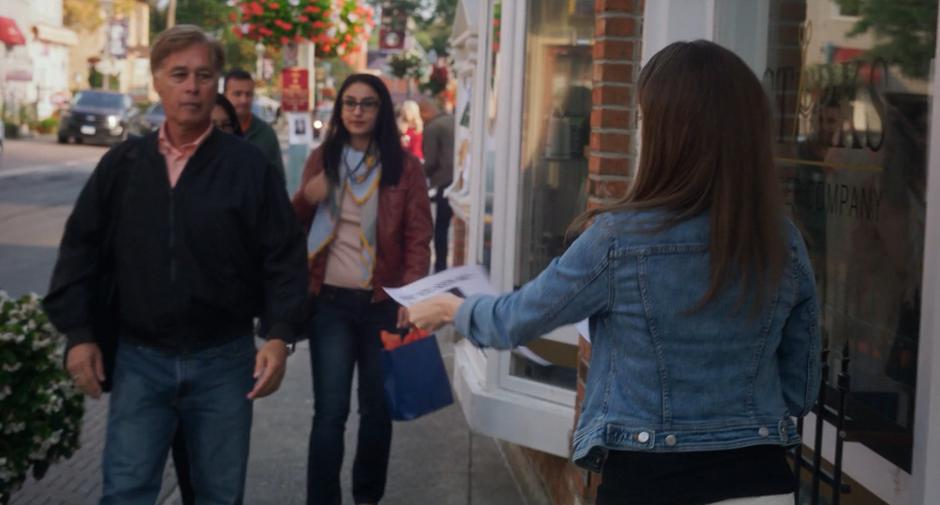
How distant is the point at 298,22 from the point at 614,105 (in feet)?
38.8

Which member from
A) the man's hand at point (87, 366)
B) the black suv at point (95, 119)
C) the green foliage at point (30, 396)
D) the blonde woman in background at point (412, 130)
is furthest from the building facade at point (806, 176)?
the black suv at point (95, 119)

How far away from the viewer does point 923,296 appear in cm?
296

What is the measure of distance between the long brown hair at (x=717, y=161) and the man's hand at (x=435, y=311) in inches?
16.6

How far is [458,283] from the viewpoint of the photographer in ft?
8.90

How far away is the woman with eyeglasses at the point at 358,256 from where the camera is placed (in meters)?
5.18

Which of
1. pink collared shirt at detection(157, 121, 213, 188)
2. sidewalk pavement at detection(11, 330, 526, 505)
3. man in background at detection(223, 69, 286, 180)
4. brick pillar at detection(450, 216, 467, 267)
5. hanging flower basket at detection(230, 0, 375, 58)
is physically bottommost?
sidewalk pavement at detection(11, 330, 526, 505)

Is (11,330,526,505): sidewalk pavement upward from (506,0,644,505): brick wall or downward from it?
downward

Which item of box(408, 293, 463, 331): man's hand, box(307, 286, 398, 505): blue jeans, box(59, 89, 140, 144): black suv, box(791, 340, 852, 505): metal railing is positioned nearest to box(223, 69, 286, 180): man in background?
box(307, 286, 398, 505): blue jeans

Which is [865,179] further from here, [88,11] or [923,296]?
[88,11]

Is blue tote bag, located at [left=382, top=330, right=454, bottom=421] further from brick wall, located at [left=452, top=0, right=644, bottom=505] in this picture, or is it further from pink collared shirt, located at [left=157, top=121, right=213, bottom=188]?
pink collared shirt, located at [left=157, top=121, right=213, bottom=188]

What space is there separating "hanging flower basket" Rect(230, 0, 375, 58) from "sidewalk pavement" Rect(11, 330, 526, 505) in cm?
877

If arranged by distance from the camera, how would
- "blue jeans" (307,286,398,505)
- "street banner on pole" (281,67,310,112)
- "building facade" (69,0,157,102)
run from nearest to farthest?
"blue jeans" (307,286,398,505)
"street banner on pole" (281,67,310,112)
"building facade" (69,0,157,102)

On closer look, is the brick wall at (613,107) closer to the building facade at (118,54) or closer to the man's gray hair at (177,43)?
the man's gray hair at (177,43)

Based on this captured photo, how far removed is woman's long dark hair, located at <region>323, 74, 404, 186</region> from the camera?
5344 millimetres
